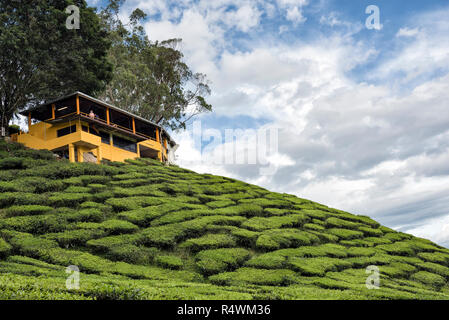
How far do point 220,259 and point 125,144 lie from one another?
63.2 feet

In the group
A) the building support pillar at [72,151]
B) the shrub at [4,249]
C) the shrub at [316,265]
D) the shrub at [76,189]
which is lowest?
the shrub at [316,265]

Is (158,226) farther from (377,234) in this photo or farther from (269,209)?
(377,234)

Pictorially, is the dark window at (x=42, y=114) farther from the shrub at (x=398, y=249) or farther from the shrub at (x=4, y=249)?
the shrub at (x=398, y=249)

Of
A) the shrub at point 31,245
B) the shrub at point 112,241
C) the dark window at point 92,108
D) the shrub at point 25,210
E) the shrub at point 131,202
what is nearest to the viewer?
the shrub at point 31,245

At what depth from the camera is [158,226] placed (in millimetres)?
12242

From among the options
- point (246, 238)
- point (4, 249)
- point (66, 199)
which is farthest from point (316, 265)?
point (66, 199)

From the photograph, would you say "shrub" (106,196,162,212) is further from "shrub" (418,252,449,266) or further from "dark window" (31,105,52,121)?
"dark window" (31,105,52,121)

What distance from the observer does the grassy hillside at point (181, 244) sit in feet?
25.6

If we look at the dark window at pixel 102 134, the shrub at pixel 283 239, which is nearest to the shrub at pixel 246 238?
the shrub at pixel 283 239

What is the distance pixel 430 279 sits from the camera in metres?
11.6

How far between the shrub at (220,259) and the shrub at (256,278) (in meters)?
0.41

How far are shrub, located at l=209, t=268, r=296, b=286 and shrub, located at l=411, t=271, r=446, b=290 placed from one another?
14.8ft

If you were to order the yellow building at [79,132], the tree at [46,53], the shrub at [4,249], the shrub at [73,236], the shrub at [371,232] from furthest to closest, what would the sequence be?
1. the yellow building at [79,132]
2. the tree at [46,53]
3. the shrub at [371,232]
4. the shrub at [73,236]
5. the shrub at [4,249]
